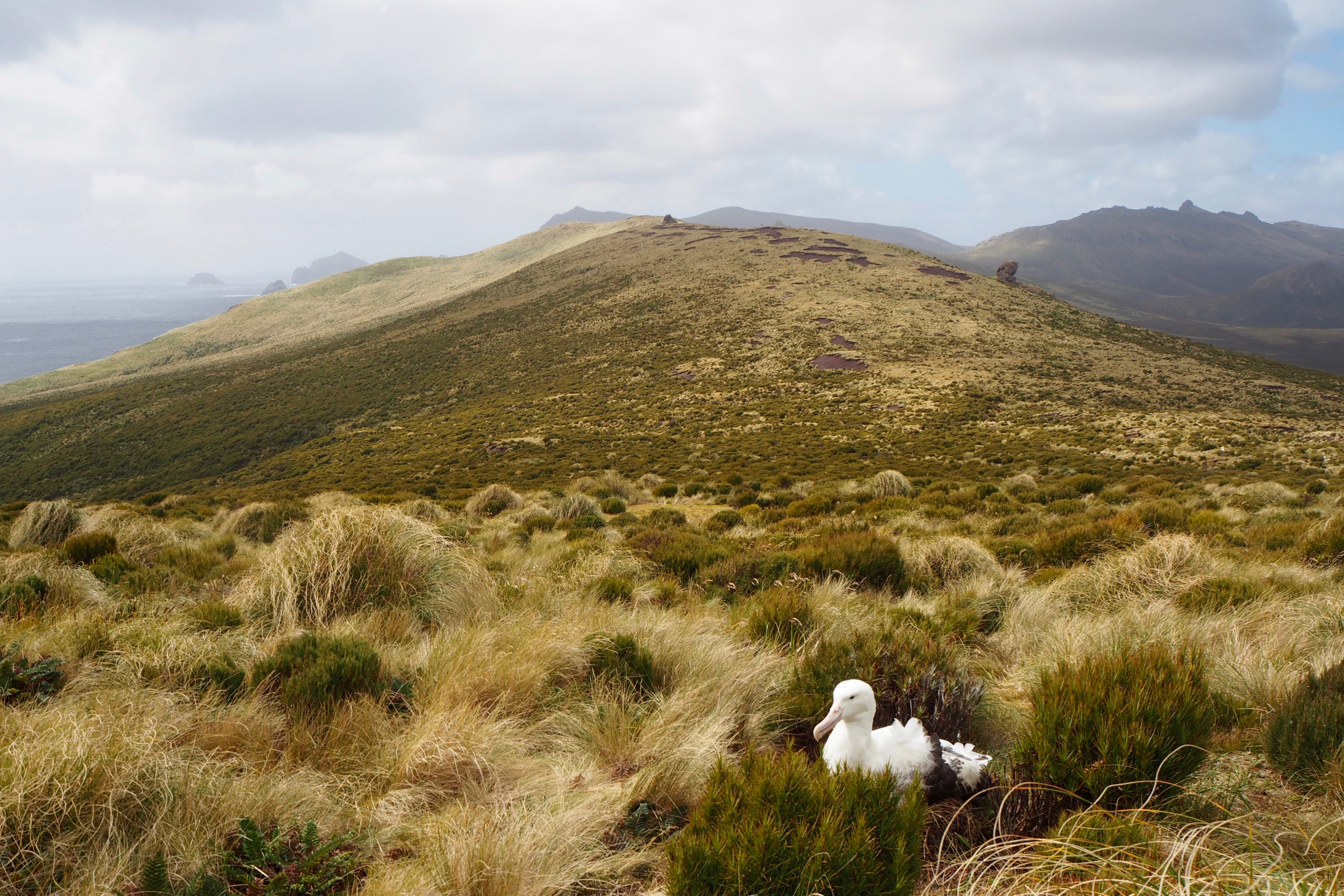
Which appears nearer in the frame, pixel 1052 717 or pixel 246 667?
pixel 1052 717

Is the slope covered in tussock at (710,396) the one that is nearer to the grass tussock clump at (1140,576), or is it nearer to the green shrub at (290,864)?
the grass tussock clump at (1140,576)

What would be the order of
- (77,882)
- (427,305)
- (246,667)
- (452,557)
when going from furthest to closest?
(427,305) < (452,557) < (246,667) < (77,882)

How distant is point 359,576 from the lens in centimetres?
527

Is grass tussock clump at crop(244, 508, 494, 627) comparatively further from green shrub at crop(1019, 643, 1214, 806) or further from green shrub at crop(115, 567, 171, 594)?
green shrub at crop(1019, 643, 1214, 806)

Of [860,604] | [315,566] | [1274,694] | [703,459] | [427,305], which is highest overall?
[427,305]

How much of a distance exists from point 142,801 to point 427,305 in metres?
93.5

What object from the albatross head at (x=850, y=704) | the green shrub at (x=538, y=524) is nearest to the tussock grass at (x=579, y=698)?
the albatross head at (x=850, y=704)

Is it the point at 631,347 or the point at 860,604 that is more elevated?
the point at 631,347

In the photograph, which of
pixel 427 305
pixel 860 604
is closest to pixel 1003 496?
pixel 860 604

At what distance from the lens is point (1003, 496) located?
525 inches

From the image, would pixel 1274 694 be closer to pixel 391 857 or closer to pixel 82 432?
pixel 391 857

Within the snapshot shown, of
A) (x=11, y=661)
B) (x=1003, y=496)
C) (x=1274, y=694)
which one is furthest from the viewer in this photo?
(x=1003, y=496)

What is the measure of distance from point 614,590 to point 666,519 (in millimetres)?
5710

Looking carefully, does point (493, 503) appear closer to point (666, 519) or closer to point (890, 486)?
point (666, 519)
